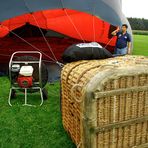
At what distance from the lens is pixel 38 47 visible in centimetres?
1012

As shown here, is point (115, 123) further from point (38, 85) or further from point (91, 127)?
point (38, 85)

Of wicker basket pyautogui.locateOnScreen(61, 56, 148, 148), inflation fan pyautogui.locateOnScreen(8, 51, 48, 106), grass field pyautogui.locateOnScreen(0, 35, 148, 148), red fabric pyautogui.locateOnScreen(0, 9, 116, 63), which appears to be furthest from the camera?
red fabric pyautogui.locateOnScreen(0, 9, 116, 63)

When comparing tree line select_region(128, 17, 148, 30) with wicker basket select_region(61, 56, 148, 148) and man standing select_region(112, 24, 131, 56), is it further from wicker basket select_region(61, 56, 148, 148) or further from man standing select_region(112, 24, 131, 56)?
wicker basket select_region(61, 56, 148, 148)

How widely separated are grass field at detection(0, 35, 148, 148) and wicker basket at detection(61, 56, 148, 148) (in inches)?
28.6

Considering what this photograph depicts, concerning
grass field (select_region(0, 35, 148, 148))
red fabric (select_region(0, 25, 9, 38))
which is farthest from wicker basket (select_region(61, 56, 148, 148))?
red fabric (select_region(0, 25, 9, 38))

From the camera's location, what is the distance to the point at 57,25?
11062 millimetres

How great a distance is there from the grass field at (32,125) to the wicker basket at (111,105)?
28.6 inches

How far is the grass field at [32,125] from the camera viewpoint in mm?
4098

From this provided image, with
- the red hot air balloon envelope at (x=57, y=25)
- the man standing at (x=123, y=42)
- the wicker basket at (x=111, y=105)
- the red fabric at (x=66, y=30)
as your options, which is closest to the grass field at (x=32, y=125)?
the wicker basket at (x=111, y=105)

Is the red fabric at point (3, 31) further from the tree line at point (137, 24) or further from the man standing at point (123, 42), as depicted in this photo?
the tree line at point (137, 24)

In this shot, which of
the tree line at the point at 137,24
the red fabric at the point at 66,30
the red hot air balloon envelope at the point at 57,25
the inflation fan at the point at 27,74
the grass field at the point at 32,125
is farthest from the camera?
the tree line at the point at 137,24

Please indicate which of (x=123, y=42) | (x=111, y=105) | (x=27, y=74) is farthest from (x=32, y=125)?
(x=123, y=42)

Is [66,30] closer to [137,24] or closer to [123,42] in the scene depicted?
[123,42]

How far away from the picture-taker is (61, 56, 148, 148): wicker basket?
3090 mm
